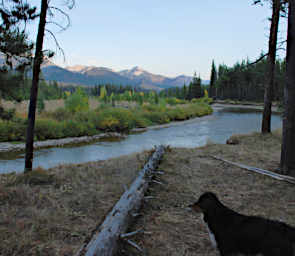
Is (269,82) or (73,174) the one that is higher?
(269,82)

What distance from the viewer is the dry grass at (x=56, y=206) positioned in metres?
2.82

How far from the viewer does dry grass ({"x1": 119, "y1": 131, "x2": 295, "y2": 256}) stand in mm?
3026

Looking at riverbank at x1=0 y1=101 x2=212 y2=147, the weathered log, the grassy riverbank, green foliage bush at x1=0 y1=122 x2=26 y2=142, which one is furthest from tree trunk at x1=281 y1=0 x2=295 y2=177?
green foliage bush at x1=0 y1=122 x2=26 y2=142

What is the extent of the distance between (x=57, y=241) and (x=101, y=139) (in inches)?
497

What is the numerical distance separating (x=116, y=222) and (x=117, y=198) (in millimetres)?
1239

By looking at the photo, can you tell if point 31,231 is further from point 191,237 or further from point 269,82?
point 269,82

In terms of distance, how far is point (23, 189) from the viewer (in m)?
A: 4.43

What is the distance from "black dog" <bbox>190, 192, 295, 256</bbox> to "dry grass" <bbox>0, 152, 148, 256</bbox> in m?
1.42

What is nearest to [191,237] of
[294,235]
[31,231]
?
[294,235]

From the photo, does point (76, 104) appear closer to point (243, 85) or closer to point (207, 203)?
point (207, 203)

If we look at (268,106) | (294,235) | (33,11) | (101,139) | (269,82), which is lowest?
(101,139)

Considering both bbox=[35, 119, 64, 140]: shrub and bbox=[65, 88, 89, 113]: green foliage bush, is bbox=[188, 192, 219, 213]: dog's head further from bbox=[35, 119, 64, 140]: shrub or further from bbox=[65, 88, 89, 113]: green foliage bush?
bbox=[65, 88, 89, 113]: green foliage bush

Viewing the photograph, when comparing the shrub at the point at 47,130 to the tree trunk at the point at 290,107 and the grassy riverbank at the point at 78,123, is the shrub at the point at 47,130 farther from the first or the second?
the tree trunk at the point at 290,107

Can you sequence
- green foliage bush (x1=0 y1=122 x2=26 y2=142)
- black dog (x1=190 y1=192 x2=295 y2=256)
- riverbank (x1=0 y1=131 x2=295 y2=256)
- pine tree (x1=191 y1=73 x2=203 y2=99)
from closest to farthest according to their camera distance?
black dog (x1=190 y1=192 x2=295 y2=256) < riverbank (x1=0 y1=131 x2=295 y2=256) < green foliage bush (x1=0 y1=122 x2=26 y2=142) < pine tree (x1=191 y1=73 x2=203 y2=99)
